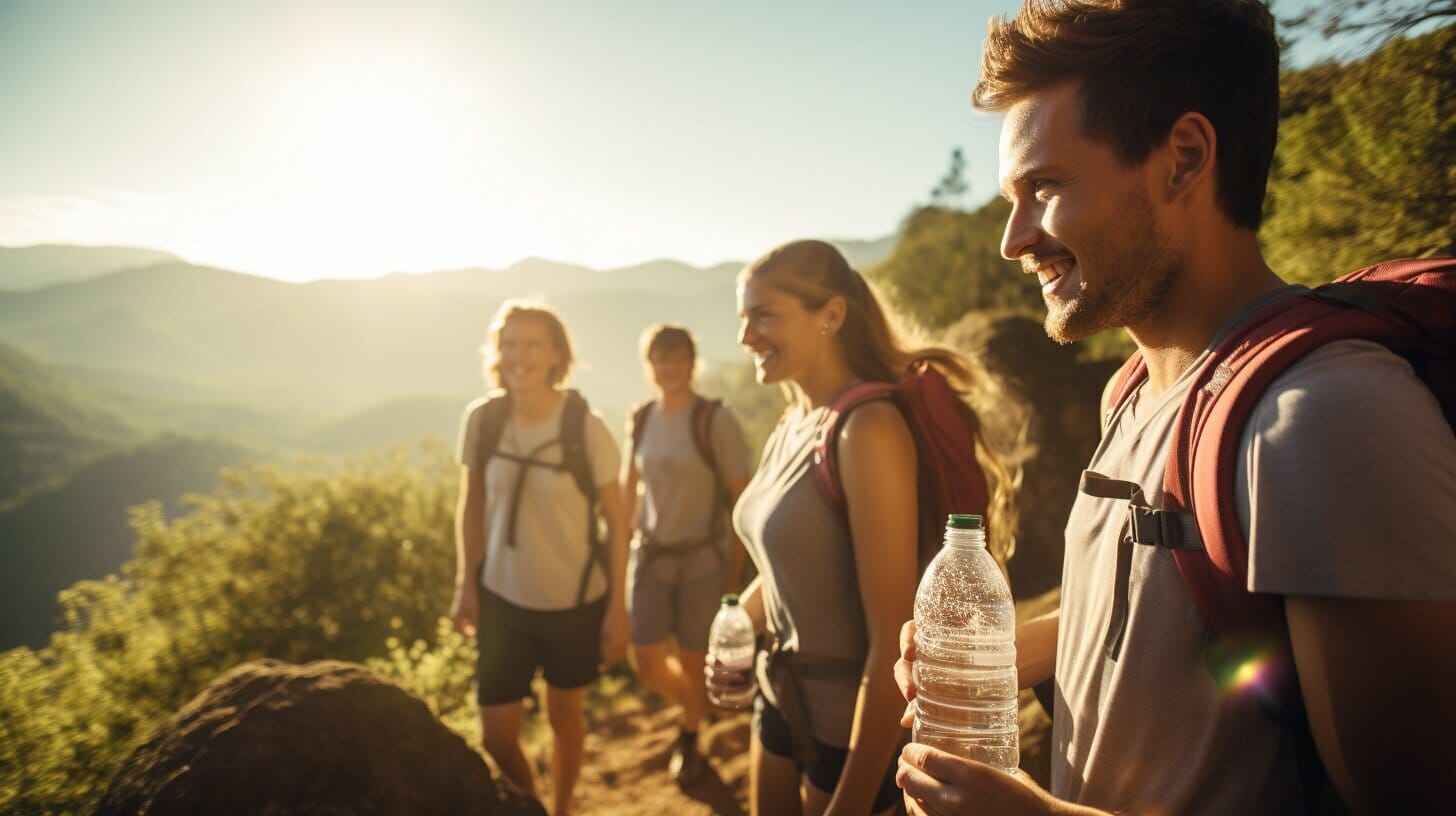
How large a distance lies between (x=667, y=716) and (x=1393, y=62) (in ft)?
25.3

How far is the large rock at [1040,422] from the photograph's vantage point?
7.24m

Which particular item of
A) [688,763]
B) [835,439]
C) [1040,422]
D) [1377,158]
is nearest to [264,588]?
[688,763]

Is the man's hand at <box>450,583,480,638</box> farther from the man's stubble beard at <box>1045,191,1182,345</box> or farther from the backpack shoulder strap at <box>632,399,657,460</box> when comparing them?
the man's stubble beard at <box>1045,191,1182,345</box>

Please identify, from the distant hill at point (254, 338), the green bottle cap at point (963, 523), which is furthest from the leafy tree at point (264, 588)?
the distant hill at point (254, 338)

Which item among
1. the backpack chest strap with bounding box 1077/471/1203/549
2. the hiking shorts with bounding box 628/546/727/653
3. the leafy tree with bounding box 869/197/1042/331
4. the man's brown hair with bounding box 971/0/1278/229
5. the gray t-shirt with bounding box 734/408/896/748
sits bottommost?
the hiking shorts with bounding box 628/546/727/653

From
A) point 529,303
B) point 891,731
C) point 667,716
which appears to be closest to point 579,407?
point 529,303

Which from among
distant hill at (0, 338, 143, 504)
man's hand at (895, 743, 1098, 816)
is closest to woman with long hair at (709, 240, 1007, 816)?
man's hand at (895, 743, 1098, 816)

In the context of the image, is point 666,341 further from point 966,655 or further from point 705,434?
point 966,655

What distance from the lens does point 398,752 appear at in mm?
2963

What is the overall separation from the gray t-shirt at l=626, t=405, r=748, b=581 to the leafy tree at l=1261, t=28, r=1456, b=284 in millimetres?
3528

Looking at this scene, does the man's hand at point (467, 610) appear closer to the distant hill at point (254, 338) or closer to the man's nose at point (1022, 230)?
the man's nose at point (1022, 230)

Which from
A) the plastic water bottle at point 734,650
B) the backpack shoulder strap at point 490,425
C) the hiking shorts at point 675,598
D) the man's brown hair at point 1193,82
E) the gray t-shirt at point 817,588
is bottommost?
the hiking shorts at point 675,598

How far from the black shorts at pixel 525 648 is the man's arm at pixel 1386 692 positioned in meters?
3.58

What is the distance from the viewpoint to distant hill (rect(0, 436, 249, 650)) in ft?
164
